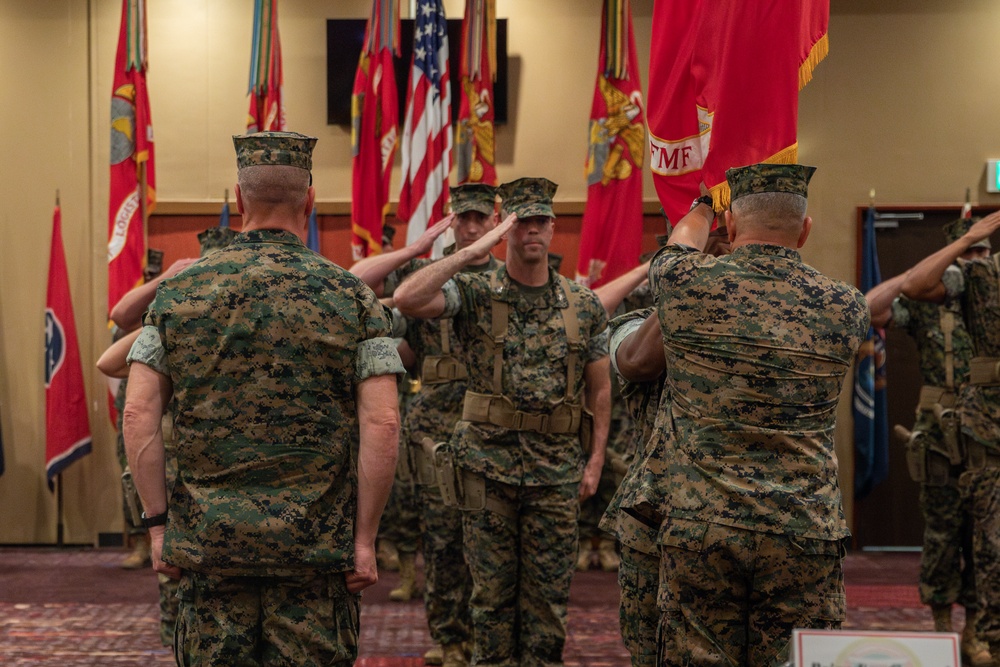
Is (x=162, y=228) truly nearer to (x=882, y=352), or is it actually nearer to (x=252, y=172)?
(x=882, y=352)

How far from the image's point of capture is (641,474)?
9.59 feet

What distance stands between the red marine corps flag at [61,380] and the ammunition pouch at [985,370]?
5.96 m

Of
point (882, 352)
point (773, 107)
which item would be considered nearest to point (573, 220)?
point (882, 352)

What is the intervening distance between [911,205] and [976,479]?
3.76m

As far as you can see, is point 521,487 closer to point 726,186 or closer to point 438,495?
point 438,495

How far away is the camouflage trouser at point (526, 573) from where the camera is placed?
396 centimetres

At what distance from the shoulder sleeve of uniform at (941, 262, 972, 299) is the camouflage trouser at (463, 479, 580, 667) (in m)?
2.09

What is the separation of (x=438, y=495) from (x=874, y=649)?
306 cm

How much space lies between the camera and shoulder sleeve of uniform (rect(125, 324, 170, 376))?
261cm

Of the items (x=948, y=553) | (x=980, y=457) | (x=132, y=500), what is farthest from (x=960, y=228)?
(x=132, y=500)

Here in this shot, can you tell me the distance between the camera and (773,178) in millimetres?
2604

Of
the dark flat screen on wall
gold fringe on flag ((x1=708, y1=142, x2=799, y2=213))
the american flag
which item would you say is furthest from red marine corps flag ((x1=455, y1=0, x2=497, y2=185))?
gold fringe on flag ((x1=708, y1=142, x2=799, y2=213))

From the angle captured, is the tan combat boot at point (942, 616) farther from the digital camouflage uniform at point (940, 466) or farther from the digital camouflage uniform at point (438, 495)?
the digital camouflage uniform at point (438, 495)

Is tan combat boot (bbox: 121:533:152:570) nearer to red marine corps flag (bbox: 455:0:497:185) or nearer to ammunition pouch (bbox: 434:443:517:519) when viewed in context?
red marine corps flag (bbox: 455:0:497:185)
